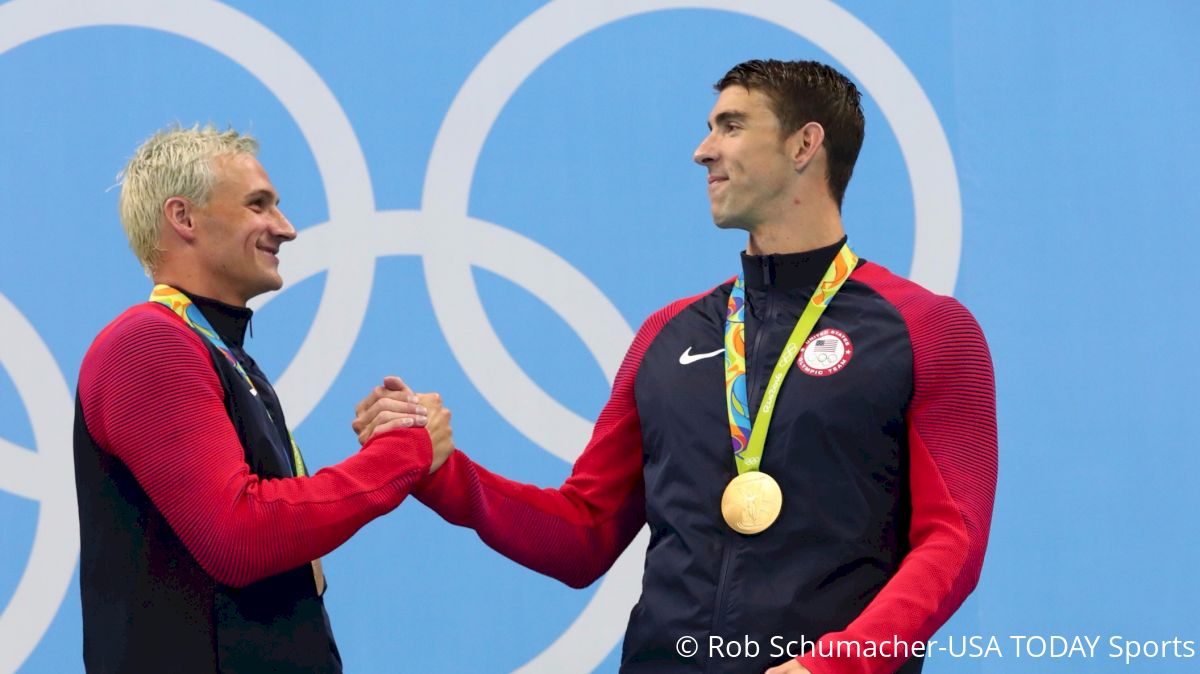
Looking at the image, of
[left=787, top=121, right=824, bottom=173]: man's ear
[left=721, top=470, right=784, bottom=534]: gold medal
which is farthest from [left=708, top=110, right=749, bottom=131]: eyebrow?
[left=721, top=470, right=784, bottom=534]: gold medal

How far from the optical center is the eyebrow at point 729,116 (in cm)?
292

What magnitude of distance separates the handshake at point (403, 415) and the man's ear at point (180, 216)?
431 millimetres

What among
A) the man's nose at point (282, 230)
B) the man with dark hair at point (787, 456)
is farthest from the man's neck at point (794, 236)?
the man's nose at point (282, 230)

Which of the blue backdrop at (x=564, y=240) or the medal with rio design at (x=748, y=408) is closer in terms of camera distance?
the medal with rio design at (x=748, y=408)

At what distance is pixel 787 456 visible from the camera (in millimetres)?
2584

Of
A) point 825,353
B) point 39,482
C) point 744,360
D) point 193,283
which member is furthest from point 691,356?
point 39,482

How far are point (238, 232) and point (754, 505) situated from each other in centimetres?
104

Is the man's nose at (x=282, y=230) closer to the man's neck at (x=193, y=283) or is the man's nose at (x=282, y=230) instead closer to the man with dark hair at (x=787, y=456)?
the man's neck at (x=193, y=283)

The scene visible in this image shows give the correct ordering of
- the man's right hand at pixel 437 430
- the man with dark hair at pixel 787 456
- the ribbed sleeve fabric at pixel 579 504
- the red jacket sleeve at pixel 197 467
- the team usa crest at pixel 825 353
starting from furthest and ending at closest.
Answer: the ribbed sleeve fabric at pixel 579 504 < the man's right hand at pixel 437 430 < the team usa crest at pixel 825 353 < the man with dark hair at pixel 787 456 < the red jacket sleeve at pixel 197 467

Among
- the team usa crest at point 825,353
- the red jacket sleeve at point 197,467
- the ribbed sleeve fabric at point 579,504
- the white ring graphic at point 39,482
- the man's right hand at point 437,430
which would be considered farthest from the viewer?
the white ring graphic at point 39,482

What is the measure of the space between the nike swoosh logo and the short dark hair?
15.6 inches

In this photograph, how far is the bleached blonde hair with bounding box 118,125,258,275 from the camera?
273cm

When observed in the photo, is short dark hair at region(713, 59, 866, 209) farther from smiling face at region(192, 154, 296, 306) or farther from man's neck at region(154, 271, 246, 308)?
man's neck at region(154, 271, 246, 308)

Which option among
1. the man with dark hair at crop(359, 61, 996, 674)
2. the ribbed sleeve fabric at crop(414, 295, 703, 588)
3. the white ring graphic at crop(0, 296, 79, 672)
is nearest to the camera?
the man with dark hair at crop(359, 61, 996, 674)
